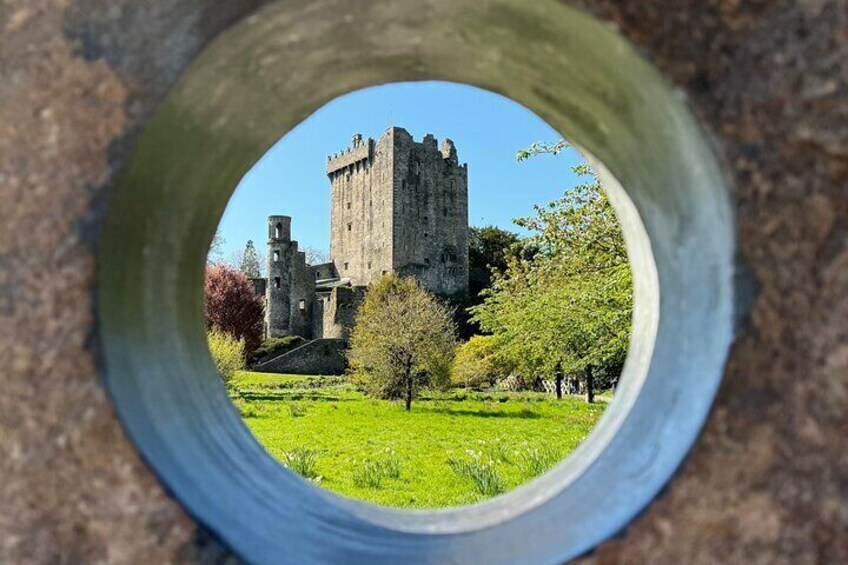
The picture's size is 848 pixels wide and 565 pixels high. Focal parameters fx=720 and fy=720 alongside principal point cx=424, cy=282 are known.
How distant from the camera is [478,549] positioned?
1349mm

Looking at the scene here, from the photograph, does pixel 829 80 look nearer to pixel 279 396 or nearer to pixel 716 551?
pixel 716 551

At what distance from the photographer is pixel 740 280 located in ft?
3.92

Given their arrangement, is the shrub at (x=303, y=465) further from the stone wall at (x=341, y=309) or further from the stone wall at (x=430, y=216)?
the stone wall at (x=430, y=216)

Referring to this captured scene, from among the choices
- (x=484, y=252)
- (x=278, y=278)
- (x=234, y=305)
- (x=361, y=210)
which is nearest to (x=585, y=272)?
(x=234, y=305)

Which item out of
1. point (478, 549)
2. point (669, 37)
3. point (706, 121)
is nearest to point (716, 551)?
point (478, 549)

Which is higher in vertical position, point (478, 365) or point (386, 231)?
point (386, 231)

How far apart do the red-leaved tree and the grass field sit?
18.5m

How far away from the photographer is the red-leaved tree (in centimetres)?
4191

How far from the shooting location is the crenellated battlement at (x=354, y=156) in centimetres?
5031

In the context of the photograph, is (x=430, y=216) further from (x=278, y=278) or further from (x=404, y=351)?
(x=404, y=351)

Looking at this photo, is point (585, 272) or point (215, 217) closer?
point (215, 217)

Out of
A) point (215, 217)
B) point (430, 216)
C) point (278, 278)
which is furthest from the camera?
point (430, 216)

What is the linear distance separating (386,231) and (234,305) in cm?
1137

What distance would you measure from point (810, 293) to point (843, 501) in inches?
13.3
